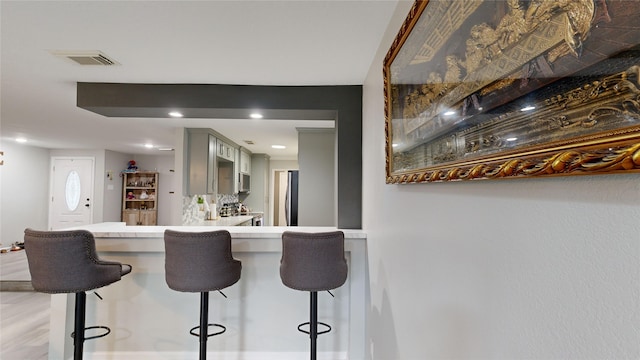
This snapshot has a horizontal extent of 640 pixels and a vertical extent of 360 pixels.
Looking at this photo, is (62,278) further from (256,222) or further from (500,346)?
(256,222)

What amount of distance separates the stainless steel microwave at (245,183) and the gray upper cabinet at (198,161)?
160 centimetres

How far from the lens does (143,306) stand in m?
2.46

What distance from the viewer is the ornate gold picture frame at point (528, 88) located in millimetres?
401

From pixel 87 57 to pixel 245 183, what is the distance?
14.5 ft

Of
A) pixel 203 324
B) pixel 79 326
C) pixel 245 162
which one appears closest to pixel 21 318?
pixel 79 326

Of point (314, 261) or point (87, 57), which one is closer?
point (314, 261)

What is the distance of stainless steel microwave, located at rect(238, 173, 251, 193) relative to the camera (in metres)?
5.98

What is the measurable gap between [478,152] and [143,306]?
9.00 feet

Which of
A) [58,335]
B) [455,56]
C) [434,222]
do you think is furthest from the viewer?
[58,335]

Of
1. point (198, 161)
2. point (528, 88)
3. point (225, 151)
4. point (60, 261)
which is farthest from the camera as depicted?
point (225, 151)

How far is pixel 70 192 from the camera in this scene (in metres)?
7.00

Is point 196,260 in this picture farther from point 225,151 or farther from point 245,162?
point 245,162

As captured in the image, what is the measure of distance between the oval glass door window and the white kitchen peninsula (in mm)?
5905

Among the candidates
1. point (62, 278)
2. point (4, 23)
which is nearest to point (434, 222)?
point (62, 278)
